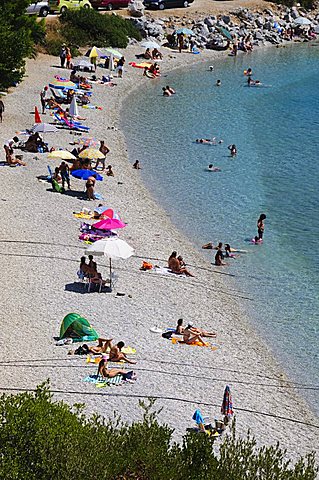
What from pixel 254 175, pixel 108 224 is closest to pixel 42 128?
pixel 254 175

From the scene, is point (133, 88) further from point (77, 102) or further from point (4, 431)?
point (4, 431)

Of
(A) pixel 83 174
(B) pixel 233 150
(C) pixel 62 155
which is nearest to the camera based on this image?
(A) pixel 83 174

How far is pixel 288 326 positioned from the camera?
76.5 ft

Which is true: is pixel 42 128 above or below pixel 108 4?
below

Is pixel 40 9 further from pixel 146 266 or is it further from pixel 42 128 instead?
pixel 146 266

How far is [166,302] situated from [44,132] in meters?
16.9

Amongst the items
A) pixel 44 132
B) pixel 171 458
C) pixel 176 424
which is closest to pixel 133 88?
pixel 44 132

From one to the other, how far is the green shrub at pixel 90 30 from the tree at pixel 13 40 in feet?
41.1

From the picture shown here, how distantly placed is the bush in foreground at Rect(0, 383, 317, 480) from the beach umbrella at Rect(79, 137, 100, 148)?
83.0ft

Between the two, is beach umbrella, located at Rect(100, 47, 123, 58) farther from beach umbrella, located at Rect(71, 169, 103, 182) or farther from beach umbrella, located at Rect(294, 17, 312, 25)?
beach umbrella, located at Rect(294, 17, 312, 25)

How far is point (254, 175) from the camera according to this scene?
1500 inches

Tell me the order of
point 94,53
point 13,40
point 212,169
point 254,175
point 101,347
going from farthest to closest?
1. point 94,53
2. point 13,40
3. point 254,175
4. point 212,169
5. point 101,347

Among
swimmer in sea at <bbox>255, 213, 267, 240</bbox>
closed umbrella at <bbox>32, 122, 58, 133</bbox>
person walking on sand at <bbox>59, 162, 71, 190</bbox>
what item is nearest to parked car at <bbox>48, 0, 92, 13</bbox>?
closed umbrella at <bbox>32, 122, 58, 133</bbox>

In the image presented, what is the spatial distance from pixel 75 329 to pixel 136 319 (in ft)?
7.66
